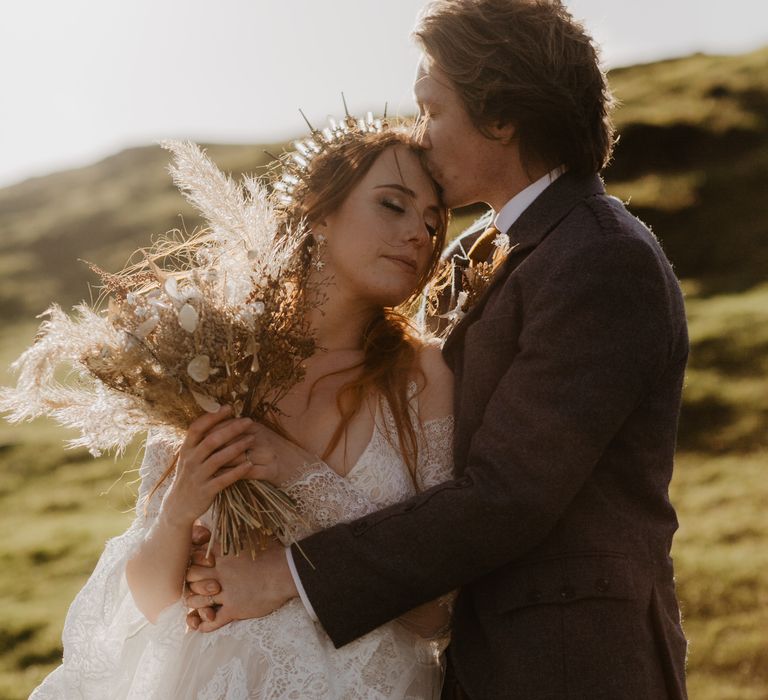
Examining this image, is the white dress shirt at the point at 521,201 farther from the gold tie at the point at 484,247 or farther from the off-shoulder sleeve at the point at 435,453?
the off-shoulder sleeve at the point at 435,453

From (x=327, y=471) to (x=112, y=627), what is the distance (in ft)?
3.78

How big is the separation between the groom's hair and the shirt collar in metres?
0.06

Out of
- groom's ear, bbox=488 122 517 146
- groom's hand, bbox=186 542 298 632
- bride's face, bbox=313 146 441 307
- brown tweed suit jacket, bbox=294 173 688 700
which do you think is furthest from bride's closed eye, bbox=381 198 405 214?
groom's hand, bbox=186 542 298 632

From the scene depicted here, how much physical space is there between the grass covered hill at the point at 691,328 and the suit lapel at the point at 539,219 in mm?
1751

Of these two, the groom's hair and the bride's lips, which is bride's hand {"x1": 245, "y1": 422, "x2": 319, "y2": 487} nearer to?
the bride's lips

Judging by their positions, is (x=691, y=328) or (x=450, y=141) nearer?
(x=450, y=141)

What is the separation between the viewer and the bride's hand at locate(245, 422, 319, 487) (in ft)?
11.0

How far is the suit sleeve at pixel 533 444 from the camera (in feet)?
10.2

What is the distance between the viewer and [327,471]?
3.64 metres

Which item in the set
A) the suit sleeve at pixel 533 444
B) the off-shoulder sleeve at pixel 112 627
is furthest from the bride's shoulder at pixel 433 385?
the off-shoulder sleeve at pixel 112 627

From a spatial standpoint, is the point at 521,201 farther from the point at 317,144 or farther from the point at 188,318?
the point at 188,318

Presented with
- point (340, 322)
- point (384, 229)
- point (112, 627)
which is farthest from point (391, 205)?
point (112, 627)

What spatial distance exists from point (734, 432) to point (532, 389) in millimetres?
10199

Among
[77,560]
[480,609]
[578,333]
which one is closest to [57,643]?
[77,560]
